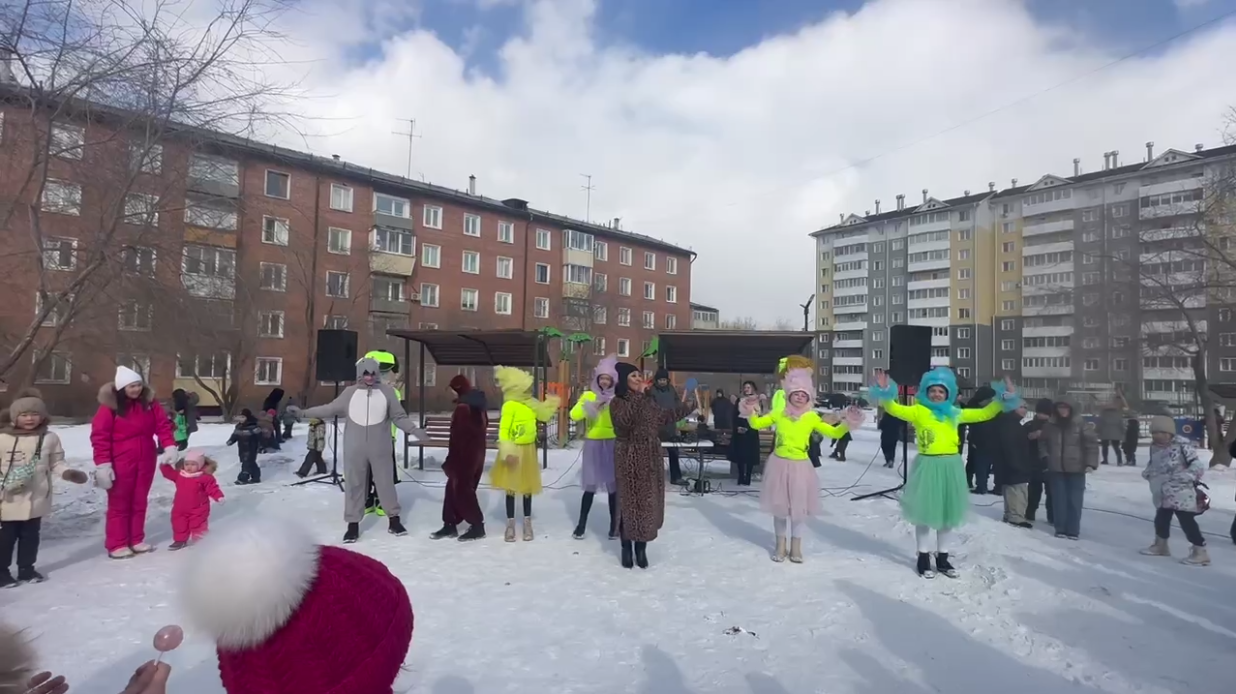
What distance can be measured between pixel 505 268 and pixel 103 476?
4288cm

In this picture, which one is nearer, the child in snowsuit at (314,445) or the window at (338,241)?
the child in snowsuit at (314,445)

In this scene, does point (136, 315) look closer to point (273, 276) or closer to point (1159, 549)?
point (1159, 549)

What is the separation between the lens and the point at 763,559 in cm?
716

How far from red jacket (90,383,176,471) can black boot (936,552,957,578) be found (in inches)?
303

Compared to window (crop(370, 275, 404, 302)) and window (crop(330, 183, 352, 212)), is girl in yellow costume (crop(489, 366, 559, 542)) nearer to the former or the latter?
window (crop(370, 275, 404, 302))

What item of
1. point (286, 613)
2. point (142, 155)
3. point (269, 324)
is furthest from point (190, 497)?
point (269, 324)

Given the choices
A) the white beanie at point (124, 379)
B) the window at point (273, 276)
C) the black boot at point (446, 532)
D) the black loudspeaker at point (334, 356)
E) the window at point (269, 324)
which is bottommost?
the black boot at point (446, 532)

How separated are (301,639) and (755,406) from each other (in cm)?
633

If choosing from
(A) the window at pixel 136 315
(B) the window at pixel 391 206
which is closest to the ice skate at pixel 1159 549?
(A) the window at pixel 136 315

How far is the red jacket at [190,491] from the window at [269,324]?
67.6 feet

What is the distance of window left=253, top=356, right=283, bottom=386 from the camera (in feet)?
119

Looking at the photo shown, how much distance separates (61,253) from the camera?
8031 millimetres

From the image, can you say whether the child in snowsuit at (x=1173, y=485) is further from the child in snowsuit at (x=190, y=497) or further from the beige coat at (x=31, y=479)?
the beige coat at (x=31, y=479)

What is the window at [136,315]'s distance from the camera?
32.5 feet
